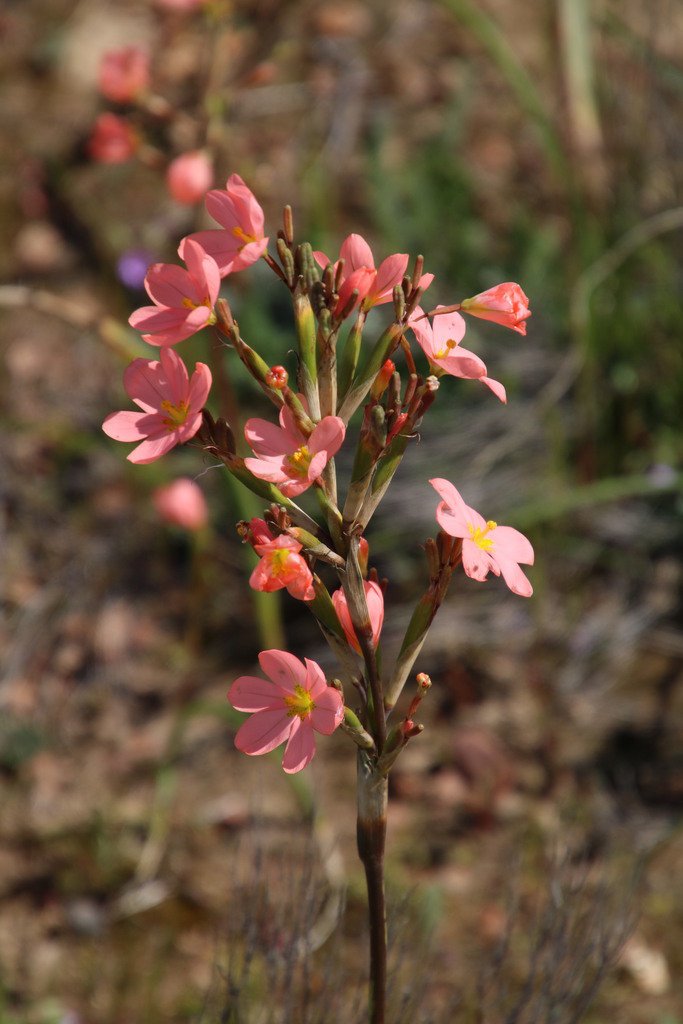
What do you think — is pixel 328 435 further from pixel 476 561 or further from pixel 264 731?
pixel 264 731

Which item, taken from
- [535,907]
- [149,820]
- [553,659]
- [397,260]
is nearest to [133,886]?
[149,820]

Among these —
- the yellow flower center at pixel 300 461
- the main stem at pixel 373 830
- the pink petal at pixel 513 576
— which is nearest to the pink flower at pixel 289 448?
the yellow flower center at pixel 300 461

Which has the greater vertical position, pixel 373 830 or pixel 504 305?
pixel 504 305

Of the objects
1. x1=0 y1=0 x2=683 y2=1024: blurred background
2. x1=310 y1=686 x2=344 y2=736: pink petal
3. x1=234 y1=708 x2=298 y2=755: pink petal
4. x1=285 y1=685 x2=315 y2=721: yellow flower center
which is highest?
x1=310 y1=686 x2=344 y2=736: pink petal

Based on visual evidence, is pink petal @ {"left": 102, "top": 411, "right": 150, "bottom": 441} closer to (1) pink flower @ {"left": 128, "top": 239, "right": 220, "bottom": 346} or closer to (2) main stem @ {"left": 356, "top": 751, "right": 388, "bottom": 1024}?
(1) pink flower @ {"left": 128, "top": 239, "right": 220, "bottom": 346}

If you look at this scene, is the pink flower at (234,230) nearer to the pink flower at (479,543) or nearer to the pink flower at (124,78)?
the pink flower at (479,543)

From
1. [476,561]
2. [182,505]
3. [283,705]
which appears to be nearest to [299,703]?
[283,705]

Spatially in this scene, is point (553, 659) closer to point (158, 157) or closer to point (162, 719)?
point (162, 719)

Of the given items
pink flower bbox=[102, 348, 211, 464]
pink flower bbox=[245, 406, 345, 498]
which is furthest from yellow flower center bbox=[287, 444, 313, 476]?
pink flower bbox=[102, 348, 211, 464]
